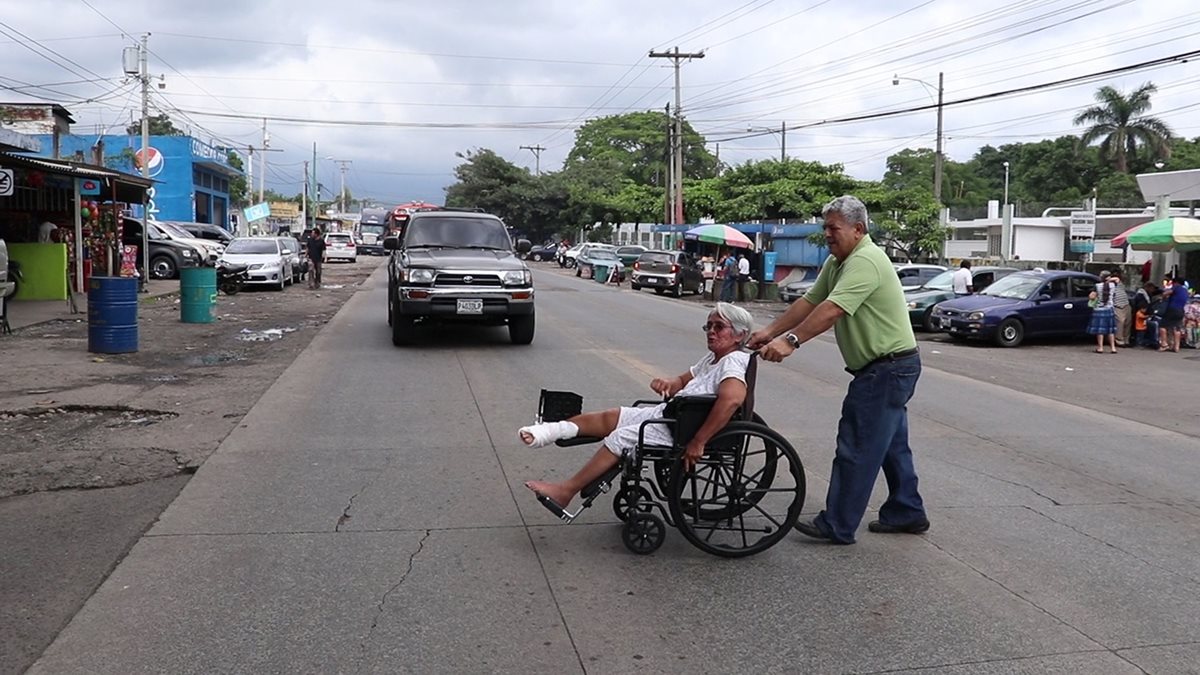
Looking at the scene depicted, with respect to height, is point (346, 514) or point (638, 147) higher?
point (638, 147)

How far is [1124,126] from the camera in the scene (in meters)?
62.3

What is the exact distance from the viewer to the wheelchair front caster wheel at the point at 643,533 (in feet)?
17.3

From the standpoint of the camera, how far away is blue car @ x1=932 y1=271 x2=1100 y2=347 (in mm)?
19031

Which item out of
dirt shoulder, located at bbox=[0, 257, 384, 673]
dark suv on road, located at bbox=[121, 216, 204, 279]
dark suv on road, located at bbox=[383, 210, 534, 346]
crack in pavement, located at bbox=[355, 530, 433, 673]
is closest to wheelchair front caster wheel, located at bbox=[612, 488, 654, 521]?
crack in pavement, located at bbox=[355, 530, 433, 673]

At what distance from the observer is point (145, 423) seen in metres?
8.81

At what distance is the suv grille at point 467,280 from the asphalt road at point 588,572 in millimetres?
4632

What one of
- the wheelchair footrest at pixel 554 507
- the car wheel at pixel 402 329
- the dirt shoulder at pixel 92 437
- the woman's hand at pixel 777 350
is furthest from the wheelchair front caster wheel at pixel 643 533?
the car wheel at pixel 402 329

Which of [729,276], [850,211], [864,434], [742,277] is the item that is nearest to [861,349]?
[864,434]

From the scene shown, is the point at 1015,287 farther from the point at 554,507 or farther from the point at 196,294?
the point at 554,507

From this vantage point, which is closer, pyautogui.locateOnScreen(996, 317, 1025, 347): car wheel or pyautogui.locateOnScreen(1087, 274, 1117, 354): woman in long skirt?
pyautogui.locateOnScreen(1087, 274, 1117, 354): woman in long skirt

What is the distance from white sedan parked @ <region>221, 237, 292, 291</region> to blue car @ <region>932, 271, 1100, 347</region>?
17.4m

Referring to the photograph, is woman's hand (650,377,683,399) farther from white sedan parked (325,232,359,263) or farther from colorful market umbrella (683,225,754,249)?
white sedan parked (325,232,359,263)

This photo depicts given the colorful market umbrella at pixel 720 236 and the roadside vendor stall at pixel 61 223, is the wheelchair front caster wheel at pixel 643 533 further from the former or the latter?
the colorful market umbrella at pixel 720 236

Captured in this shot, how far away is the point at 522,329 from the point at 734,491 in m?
9.71
